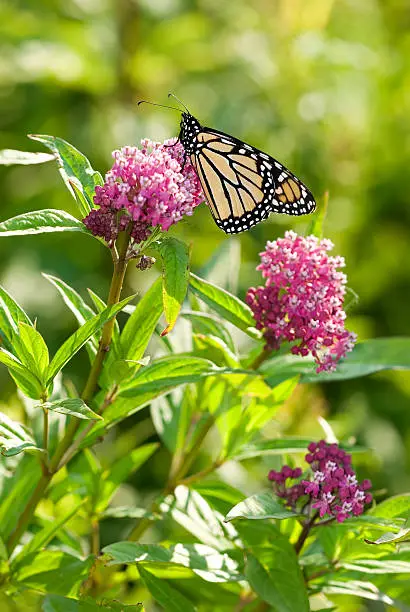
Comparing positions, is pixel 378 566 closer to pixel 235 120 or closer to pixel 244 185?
pixel 244 185

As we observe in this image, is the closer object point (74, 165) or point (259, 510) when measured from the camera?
point (259, 510)

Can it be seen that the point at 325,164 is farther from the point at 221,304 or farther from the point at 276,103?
the point at 221,304

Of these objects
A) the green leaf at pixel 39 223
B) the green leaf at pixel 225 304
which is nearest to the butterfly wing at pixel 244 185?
the green leaf at pixel 225 304

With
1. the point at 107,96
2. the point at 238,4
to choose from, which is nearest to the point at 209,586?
the point at 107,96

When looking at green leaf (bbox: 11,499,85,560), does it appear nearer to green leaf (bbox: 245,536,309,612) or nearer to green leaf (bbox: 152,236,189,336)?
green leaf (bbox: 245,536,309,612)

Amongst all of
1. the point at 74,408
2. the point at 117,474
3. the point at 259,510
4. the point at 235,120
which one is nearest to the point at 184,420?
the point at 117,474

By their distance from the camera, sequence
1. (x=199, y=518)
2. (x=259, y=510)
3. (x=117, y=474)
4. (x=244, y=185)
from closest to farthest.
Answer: (x=259, y=510), (x=199, y=518), (x=117, y=474), (x=244, y=185)

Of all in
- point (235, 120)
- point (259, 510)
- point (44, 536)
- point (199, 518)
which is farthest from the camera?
point (235, 120)
